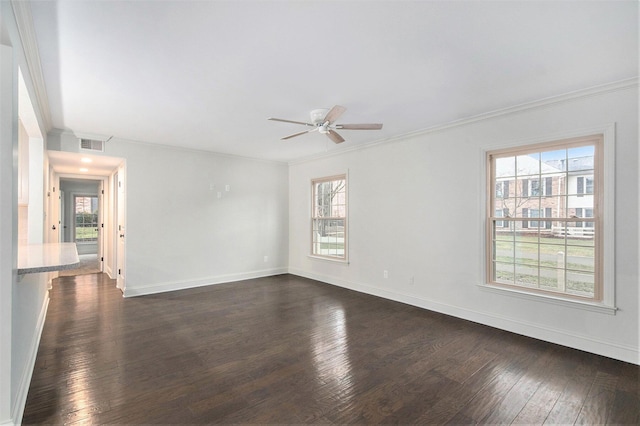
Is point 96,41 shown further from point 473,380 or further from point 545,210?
point 545,210

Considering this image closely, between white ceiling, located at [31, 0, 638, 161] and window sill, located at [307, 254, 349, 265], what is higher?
white ceiling, located at [31, 0, 638, 161]

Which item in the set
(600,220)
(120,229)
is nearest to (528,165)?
(600,220)

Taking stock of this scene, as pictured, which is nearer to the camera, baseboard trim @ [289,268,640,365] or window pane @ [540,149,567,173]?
baseboard trim @ [289,268,640,365]

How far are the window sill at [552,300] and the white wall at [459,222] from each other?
0.04 m

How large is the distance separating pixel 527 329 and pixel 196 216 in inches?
208

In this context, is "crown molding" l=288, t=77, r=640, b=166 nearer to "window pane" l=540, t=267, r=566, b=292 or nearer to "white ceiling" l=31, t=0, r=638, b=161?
"white ceiling" l=31, t=0, r=638, b=161

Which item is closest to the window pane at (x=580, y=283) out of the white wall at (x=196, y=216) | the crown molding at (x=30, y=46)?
the crown molding at (x=30, y=46)

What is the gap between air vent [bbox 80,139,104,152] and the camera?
4789 millimetres

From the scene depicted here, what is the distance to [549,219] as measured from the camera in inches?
134

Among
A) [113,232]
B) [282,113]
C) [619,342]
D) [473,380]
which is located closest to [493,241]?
[619,342]

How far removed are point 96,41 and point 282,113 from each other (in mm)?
1873

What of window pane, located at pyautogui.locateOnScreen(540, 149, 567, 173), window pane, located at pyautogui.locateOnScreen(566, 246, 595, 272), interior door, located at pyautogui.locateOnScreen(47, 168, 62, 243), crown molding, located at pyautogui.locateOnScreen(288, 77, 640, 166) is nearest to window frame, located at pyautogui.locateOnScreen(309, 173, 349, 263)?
crown molding, located at pyautogui.locateOnScreen(288, 77, 640, 166)

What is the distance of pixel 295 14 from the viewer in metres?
1.96

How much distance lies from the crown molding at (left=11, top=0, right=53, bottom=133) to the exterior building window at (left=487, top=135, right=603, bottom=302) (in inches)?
172
